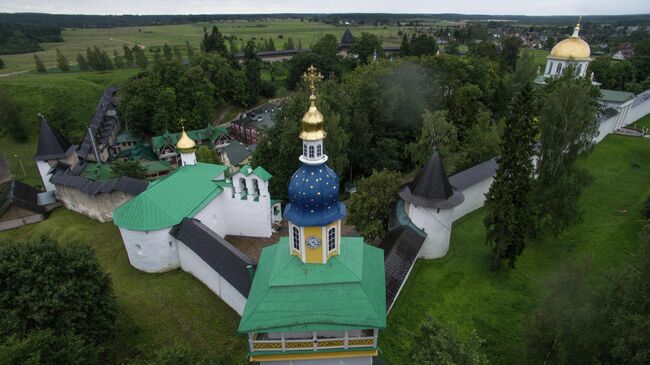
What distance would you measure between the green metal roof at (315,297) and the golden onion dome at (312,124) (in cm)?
529

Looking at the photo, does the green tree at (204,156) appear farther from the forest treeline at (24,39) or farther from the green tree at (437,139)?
the forest treeline at (24,39)

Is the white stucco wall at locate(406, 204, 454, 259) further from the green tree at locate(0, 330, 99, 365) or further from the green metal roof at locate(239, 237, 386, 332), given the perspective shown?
the green tree at locate(0, 330, 99, 365)

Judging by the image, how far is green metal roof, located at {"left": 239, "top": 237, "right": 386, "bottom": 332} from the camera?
46.7ft

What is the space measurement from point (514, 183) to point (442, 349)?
10.4 meters

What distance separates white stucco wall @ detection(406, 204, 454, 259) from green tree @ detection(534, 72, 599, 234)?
511 cm

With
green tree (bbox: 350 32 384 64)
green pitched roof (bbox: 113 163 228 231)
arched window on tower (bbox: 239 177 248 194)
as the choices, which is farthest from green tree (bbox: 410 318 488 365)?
green tree (bbox: 350 32 384 64)

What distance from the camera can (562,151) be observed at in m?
21.0

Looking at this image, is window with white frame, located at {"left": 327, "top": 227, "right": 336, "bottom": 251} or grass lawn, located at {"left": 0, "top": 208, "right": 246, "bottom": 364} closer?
window with white frame, located at {"left": 327, "top": 227, "right": 336, "bottom": 251}

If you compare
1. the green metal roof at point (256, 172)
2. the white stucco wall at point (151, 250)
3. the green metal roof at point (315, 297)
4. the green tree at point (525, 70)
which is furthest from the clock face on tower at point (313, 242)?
the green tree at point (525, 70)

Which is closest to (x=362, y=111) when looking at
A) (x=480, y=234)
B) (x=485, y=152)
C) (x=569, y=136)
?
(x=485, y=152)

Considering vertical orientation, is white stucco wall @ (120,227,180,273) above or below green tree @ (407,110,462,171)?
below

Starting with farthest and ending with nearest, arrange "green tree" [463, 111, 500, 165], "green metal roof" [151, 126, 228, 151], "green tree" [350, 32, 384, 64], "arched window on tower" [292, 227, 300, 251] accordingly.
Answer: "green tree" [350, 32, 384, 64], "green metal roof" [151, 126, 228, 151], "green tree" [463, 111, 500, 165], "arched window on tower" [292, 227, 300, 251]

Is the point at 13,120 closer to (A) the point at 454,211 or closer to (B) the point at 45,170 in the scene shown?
(B) the point at 45,170

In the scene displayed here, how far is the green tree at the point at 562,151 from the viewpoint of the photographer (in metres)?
20.1
